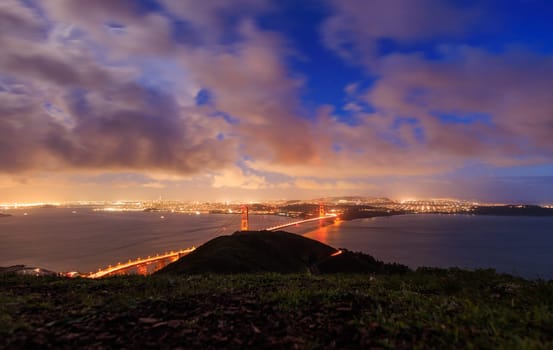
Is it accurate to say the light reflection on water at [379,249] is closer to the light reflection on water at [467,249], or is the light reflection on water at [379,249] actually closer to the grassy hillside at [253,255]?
the light reflection on water at [467,249]

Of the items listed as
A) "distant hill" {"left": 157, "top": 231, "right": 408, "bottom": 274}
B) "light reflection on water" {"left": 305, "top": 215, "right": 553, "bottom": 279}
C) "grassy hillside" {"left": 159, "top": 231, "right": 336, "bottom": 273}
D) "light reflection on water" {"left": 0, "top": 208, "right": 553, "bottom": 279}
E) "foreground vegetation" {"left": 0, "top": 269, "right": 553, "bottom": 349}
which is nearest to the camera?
"foreground vegetation" {"left": 0, "top": 269, "right": 553, "bottom": 349}

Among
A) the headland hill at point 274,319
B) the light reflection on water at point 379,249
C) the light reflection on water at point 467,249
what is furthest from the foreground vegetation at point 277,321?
the light reflection on water at point 379,249

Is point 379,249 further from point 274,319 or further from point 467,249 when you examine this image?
Answer: point 274,319

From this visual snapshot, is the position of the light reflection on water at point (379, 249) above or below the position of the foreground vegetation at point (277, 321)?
below

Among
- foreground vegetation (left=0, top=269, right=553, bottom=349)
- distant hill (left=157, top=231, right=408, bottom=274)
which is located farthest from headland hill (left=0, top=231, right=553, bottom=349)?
distant hill (left=157, top=231, right=408, bottom=274)

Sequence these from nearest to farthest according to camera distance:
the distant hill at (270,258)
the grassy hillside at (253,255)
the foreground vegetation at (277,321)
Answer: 1. the foreground vegetation at (277,321)
2. the grassy hillside at (253,255)
3. the distant hill at (270,258)

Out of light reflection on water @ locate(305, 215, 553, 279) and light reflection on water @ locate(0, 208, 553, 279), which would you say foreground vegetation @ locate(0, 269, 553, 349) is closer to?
light reflection on water @ locate(305, 215, 553, 279)
